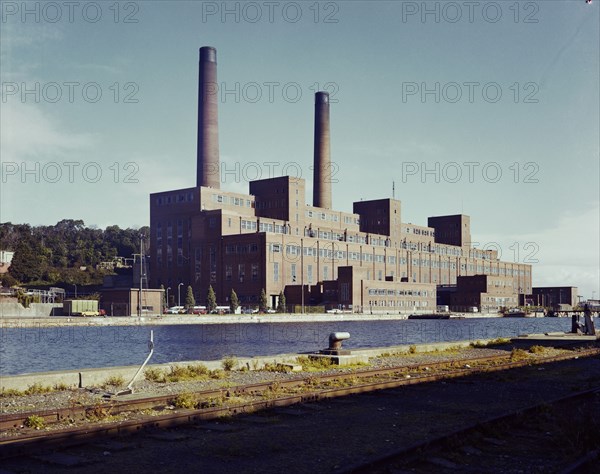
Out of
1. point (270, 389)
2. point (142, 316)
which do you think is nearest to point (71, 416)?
point (270, 389)

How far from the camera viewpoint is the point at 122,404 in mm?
17953

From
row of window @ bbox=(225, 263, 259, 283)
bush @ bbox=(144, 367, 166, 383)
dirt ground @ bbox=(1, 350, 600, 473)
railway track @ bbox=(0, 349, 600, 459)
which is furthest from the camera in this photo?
row of window @ bbox=(225, 263, 259, 283)

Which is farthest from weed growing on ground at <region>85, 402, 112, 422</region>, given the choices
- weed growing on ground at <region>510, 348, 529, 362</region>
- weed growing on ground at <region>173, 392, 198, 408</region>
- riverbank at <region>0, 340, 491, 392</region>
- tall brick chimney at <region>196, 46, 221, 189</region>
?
tall brick chimney at <region>196, 46, 221, 189</region>

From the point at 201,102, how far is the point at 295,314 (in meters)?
45.0

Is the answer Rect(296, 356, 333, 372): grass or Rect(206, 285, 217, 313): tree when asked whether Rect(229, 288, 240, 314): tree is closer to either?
Rect(206, 285, 217, 313): tree

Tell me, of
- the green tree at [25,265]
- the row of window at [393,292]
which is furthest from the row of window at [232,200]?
the green tree at [25,265]

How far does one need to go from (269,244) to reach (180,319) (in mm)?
26684

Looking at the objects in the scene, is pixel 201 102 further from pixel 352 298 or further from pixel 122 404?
pixel 122 404

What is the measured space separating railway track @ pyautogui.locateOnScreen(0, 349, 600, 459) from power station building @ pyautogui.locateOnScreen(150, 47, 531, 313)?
384 ft

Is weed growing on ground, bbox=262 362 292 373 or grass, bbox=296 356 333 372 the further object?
grass, bbox=296 356 333 372

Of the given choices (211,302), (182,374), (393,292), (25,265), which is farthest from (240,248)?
(182,374)

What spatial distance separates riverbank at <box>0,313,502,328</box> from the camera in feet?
370

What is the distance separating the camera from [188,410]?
1811cm

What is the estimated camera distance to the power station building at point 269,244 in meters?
144
